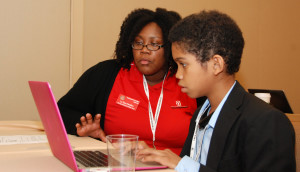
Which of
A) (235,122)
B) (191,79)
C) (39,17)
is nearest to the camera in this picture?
(235,122)

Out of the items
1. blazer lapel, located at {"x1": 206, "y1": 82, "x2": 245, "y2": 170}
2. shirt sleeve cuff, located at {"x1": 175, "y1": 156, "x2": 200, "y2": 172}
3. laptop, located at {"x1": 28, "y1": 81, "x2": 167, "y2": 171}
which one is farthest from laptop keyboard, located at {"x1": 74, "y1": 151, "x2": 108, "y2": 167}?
blazer lapel, located at {"x1": 206, "y1": 82, "x2": 245, "y2": 170}

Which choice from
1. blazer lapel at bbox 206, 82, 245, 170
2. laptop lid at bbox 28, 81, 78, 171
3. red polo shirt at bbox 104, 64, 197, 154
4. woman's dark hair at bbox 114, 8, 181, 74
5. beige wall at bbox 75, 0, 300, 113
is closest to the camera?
laptop lid at bbox 28, 81, 78, 171

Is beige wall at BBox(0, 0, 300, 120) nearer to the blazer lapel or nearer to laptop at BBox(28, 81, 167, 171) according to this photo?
laptop at BBox(28, 81, 167, 171)

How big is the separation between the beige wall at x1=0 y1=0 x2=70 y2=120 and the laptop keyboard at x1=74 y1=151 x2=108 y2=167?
204 cm

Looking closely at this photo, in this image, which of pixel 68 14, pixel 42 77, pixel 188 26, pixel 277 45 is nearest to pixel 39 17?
pixel 68 14

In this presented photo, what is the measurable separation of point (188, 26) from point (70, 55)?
2.10 metres

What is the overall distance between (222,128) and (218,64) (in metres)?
0.28

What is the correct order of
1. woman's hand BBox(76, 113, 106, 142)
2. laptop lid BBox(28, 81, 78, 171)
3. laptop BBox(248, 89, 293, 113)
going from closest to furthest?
laptop lid BBox(28, 81, 78, 171)
woman's hand BBox(76, 113, 106, 142)
laptop BBox(248, 89, 293, 113)

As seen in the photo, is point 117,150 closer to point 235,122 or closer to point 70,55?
point 235,122

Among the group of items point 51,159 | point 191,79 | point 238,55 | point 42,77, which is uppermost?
point 238,55

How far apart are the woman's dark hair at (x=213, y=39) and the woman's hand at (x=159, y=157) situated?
437 mm

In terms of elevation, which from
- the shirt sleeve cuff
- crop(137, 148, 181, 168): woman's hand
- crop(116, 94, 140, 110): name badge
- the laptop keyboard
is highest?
crop(137, 148, 181, 168): woman's hand

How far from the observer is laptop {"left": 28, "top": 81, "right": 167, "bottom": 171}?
1.01m

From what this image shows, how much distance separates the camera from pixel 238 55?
1432 millimetres
